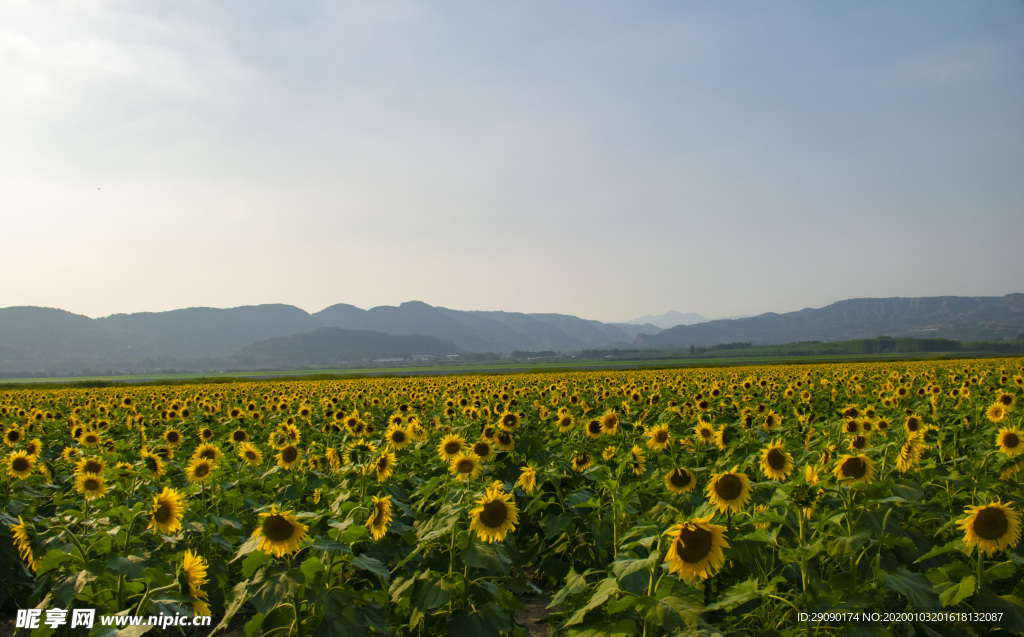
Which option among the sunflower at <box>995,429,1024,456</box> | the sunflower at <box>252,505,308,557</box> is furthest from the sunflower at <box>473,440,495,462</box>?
the sunflower at <box>995,429,1024,456</box>

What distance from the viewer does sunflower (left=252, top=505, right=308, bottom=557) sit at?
12.4ft

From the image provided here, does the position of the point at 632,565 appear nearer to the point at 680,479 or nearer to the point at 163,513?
the point at 680,479

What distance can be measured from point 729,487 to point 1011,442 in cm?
422

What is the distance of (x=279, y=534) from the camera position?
3818 millimetres

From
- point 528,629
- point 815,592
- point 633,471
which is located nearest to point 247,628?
point 528,629

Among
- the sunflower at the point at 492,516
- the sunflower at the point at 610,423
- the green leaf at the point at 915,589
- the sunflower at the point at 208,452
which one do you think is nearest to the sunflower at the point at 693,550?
the green leaf at the point at 915,589

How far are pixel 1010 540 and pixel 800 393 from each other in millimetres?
12051

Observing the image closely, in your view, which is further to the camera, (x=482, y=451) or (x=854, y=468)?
(x=482, y=451)

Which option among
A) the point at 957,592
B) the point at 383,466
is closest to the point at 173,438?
the point at 383,466

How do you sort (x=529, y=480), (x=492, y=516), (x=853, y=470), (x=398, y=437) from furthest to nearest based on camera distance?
(x=398, y=437), (x=529, y=480), (x=853, y=470), (x=492, y=516)

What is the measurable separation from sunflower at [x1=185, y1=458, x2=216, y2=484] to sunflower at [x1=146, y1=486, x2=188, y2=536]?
2.06 meters

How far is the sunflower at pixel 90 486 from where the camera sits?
20.8 feet

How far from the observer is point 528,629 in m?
5.77

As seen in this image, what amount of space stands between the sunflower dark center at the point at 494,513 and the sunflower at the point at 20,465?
6216mm
